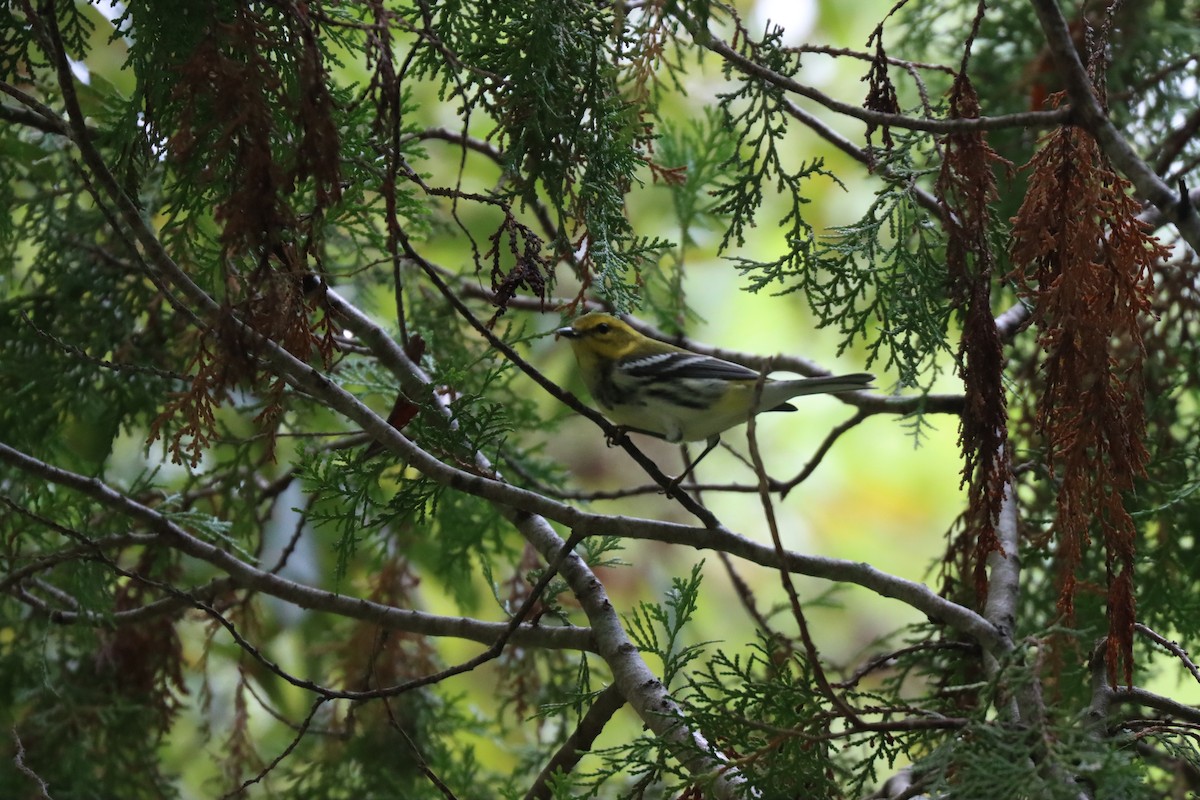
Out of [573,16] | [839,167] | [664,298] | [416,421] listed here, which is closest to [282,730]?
[664,298]

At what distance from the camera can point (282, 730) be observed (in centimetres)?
395

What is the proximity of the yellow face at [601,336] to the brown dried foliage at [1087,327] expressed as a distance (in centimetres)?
136

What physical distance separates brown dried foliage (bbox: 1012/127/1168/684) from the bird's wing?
123 cm

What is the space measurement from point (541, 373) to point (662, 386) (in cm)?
66

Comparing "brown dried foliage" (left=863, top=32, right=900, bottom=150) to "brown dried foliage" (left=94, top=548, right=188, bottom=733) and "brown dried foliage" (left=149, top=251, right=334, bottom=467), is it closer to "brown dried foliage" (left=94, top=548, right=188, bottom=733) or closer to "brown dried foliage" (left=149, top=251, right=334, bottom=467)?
"brown dried foliage" (left=149, top=251, right=334, bottom=467)

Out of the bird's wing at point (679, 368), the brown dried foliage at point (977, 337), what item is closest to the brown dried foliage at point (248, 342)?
the brown dried foliage at point (977, 337)

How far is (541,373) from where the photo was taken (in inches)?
78.8

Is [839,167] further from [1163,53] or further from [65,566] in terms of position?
[65,566]

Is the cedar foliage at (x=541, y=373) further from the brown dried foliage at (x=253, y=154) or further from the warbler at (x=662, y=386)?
the warbler at (x=662, y=386)

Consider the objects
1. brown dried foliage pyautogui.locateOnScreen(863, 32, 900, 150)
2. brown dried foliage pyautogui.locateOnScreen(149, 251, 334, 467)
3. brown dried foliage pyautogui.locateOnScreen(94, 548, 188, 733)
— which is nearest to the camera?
brown dried foliage pyautogui.locateOnScreen(149, 251, 334, 467)

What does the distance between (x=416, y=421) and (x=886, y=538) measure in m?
4.50

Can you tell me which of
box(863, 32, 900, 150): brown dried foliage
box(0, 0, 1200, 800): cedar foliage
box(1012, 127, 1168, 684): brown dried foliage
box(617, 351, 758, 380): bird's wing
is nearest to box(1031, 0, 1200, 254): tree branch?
box(0, 0, 1200, 800): cedar foliage

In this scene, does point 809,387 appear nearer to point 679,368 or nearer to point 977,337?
point 679,368

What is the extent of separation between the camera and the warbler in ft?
8.50
